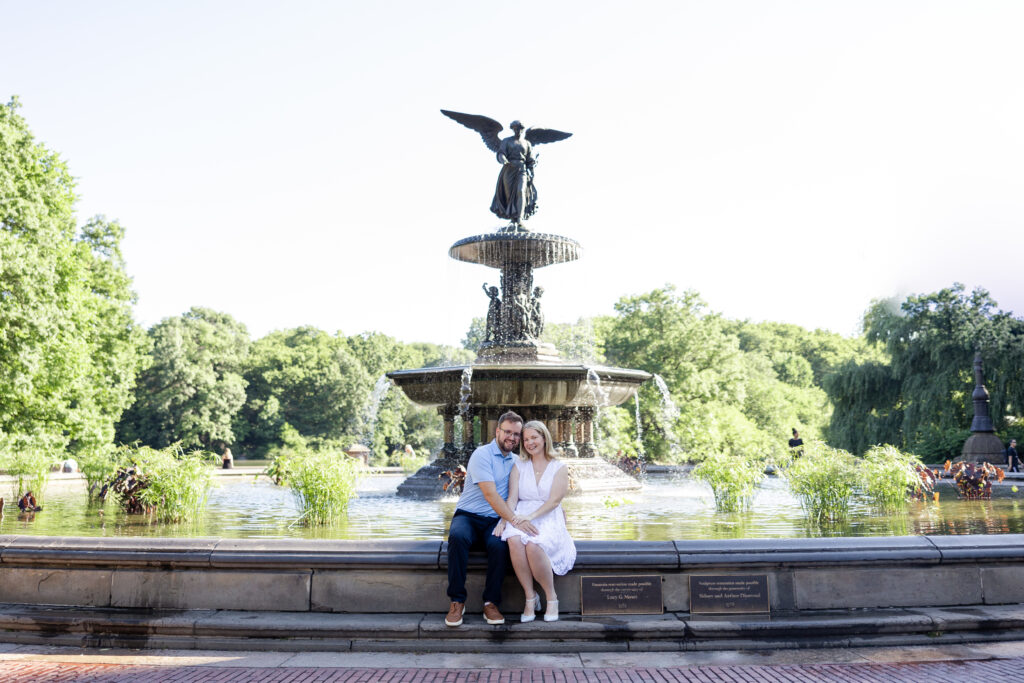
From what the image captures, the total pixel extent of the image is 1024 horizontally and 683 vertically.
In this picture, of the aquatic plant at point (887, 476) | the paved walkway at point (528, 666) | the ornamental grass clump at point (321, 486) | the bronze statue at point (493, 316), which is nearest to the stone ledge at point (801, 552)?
the paved walkway at point (528, 666)

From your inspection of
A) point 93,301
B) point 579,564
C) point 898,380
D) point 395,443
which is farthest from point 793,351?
point 579,564

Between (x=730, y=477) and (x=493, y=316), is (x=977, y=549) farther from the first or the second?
(x=493, y=316)

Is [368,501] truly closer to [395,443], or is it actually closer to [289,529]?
[289,529]

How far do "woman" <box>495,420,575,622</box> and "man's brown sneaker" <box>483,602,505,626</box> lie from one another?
0.17 metres

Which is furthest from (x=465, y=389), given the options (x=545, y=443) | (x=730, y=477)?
(x=545, y=443)

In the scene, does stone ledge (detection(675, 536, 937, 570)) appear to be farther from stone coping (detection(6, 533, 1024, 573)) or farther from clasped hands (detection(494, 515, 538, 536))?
clasped hands (detection(494, 515, 538, 536))

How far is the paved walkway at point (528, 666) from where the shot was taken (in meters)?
4.85

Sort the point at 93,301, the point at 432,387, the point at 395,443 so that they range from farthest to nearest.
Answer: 1. the point at 395,443
2. the point at 93,301
3. the point at 432,387

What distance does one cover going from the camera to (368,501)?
13.0m

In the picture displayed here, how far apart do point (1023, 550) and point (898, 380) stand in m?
29.8

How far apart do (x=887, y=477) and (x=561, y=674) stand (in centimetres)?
678

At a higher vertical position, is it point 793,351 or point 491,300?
point 793,351

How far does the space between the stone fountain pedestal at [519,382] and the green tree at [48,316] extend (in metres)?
12.1

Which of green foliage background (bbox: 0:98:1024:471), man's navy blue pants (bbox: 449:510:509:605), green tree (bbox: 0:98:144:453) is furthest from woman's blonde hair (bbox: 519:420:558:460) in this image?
green tree (bbox: 0:98:144:453)
